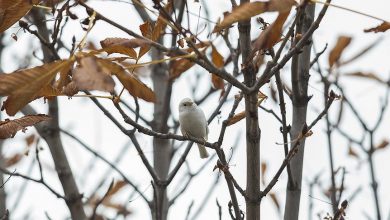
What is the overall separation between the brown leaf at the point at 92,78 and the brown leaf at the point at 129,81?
0.03 m

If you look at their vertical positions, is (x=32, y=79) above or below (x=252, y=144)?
below

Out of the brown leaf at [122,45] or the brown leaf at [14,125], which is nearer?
the brown leaf at [122,45]

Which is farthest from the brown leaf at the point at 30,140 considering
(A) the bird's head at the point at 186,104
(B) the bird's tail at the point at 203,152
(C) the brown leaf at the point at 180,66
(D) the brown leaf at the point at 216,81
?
(D) the brown leaf at the point at 216,81

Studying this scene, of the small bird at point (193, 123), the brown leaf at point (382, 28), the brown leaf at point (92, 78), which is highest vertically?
the small bird at point (193, 123)

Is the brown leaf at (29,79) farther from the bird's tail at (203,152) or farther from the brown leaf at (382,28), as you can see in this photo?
the bird's tail at (203,152)

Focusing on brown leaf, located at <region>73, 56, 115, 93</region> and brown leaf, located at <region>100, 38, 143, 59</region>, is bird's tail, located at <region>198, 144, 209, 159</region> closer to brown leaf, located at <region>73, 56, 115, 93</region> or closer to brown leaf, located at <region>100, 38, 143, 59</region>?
brown leaf, located at <region>100, 38, 143, 59</region>

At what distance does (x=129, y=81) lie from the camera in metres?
1.22

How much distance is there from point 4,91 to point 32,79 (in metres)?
0.07

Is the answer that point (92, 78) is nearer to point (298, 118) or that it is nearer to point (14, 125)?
point (14, 125)

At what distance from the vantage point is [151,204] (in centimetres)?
266

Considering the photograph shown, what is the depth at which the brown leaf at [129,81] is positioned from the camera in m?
1.11

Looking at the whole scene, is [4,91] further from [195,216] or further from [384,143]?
[384,143]

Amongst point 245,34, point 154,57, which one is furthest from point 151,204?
point 245,34

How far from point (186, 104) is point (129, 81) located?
1.89 m
